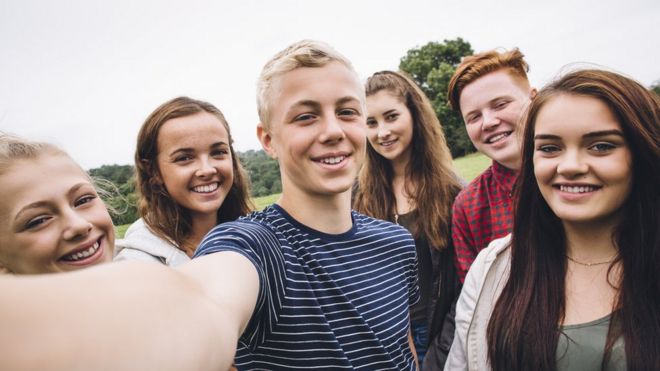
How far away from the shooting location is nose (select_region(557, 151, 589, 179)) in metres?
1.81

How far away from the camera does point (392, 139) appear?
3.56 metres

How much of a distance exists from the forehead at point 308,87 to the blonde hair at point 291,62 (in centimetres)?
2

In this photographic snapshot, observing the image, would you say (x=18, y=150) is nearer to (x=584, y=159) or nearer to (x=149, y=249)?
(x=149, y=249)

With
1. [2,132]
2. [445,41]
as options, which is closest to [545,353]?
[2,132]

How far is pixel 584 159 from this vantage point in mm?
1826

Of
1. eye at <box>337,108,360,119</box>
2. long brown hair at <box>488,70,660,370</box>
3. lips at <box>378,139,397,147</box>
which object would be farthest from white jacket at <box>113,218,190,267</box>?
lips at <box>378,139,397,147</box>

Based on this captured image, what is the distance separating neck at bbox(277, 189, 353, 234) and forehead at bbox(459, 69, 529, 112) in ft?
5.98

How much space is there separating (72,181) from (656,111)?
2944 mm

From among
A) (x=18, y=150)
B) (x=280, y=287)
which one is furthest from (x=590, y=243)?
(x=18, y=150)

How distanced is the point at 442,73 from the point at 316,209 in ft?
107

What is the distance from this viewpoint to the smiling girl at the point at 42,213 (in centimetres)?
167

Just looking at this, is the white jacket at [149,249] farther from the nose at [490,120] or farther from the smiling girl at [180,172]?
the nose at [490,120]

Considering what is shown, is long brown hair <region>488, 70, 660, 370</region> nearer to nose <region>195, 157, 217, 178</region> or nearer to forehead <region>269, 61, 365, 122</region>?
forehead <region>269, 61, 365, 122</region>

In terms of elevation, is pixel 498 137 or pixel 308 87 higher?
pixel 308 87
